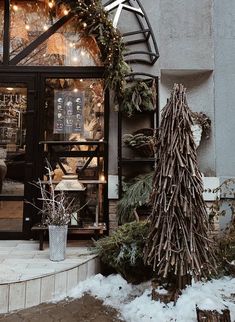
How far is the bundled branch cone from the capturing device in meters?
2.72

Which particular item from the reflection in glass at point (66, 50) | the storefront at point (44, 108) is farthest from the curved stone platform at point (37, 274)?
the reflection in glass at point (66, 50)

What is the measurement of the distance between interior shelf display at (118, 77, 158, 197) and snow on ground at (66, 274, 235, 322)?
1.20 metres

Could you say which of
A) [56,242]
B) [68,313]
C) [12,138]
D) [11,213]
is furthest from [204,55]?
[68,313]

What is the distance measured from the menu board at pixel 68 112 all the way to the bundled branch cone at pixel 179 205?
1.89m

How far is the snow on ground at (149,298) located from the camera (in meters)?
2.62

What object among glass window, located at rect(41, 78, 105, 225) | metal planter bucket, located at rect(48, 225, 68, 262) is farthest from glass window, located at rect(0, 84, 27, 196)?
metal planter bucket, located at rect(48, 225, 68, 262)

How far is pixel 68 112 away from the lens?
4.44 meters

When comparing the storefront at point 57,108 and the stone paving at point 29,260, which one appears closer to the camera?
the stone paving at point 29,260

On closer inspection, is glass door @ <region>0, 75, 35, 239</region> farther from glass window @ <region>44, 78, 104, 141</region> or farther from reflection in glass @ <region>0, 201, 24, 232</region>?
glass window @ <region>44, 78, 104, 141</region>

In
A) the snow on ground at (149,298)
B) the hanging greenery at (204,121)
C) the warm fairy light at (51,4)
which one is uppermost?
the warm fairy light at (51,4)

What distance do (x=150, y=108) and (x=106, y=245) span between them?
1807 millimetres

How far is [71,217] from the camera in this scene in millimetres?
3889

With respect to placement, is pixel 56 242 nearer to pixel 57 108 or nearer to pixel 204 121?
pixel 57 108

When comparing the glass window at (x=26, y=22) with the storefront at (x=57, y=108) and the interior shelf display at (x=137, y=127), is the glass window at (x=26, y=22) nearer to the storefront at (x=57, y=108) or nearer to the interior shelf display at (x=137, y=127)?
the storefront at (x=57, y=108)
